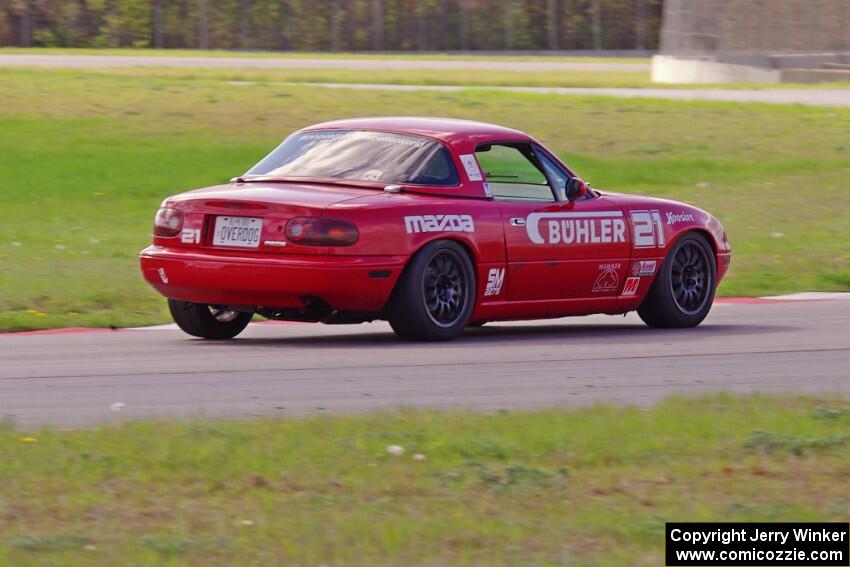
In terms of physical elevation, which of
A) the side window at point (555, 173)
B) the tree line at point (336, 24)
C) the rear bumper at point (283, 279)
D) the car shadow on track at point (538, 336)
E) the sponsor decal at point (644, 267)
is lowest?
the car shadow on track at point (538, 336)

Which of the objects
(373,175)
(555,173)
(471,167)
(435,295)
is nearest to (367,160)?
(373,175)

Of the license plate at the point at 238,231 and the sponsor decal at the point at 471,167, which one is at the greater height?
the sponsor decal at the point at 471,167

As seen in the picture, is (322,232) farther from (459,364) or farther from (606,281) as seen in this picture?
(606,281)

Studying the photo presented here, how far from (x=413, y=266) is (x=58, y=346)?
2228 millimetres

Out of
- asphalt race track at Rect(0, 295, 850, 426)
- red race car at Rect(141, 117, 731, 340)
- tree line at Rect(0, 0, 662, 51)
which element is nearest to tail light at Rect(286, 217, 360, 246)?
red race car at Rect(141, 117, 731, 340)

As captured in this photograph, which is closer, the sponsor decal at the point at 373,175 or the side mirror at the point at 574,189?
the sponsor decal at the point at 373,175

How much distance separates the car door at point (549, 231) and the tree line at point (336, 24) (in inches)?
1947

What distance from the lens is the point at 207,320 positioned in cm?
1019

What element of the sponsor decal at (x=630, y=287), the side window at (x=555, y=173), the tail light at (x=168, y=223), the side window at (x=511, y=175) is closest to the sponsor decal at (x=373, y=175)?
the side window at (x=511, y=175)

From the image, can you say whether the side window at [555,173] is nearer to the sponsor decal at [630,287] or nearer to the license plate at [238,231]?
the sponsor decal at [630,287]

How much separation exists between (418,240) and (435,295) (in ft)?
1.36

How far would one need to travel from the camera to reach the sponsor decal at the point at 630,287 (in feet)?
35.4

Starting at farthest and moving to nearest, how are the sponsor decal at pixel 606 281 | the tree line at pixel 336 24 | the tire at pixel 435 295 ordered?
the tree line at pixel 336 24
the sponsor decal at pixel 606 281
the tire at pixel 435 295

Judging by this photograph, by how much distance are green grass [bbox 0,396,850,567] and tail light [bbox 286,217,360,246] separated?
2.24 metres
